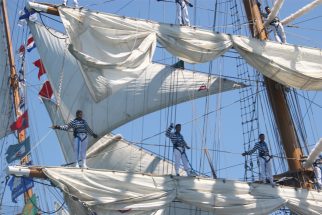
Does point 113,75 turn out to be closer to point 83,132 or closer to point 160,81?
point 83,132

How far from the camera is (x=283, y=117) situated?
25.3m

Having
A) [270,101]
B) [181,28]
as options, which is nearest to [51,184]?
[181,28]

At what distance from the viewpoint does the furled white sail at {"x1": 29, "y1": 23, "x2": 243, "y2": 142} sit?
2745cm

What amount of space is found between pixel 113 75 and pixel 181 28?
291 cm

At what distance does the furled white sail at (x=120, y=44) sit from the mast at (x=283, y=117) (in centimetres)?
240

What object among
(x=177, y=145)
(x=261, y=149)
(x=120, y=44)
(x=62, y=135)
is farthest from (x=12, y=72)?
(x=261, y=149)

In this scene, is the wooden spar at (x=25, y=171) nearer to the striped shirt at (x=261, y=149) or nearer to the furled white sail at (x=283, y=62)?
the striped shirt at (x=261, y=149)

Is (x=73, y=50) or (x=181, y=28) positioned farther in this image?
(x=181, y=28)

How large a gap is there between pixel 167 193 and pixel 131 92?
640 cm

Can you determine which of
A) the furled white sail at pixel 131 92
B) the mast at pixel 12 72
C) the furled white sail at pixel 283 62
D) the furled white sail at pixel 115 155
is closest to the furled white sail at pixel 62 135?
the furled white sail at pixel 115 155

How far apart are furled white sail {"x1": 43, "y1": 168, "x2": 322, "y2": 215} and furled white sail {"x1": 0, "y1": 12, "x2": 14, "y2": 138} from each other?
10990mm

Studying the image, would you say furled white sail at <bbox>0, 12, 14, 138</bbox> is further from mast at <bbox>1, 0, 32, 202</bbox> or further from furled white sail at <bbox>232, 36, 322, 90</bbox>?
furled white sail at <bbox>232, 36, 322, 90</bbox>

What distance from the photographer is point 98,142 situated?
95.9ft

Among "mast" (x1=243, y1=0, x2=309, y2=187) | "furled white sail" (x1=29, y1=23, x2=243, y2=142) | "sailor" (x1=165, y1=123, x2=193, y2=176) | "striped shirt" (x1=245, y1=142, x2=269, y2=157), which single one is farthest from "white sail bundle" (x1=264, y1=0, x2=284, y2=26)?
"sailor" (x1=165, y1=123, x2=193, y2=176)
